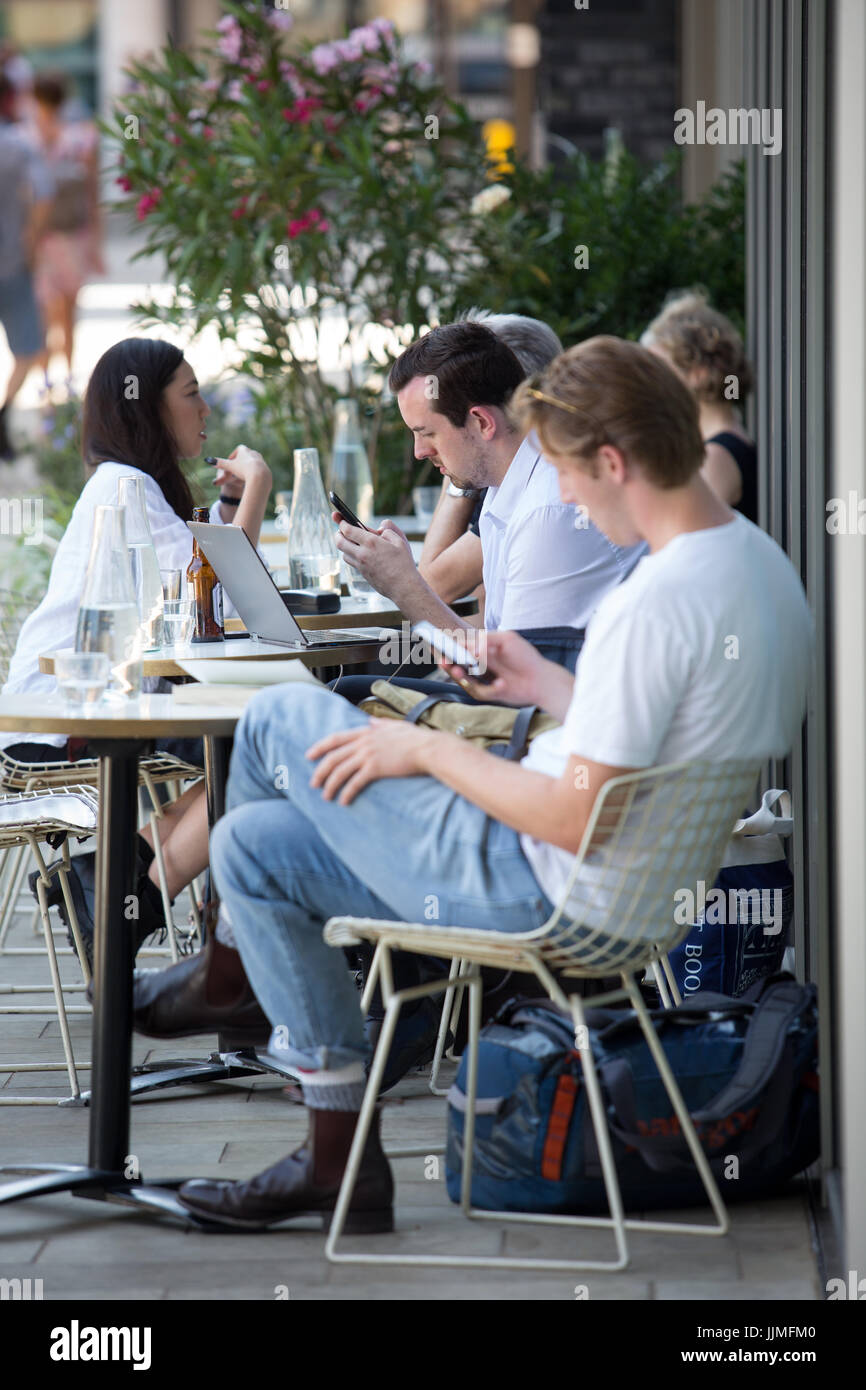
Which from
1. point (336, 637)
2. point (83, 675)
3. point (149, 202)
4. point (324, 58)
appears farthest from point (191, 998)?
point (324, 58)

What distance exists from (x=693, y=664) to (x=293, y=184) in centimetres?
386

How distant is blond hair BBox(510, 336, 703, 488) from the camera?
88.1 inches

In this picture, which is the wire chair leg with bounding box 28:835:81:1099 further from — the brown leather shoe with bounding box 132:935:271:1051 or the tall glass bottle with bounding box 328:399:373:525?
the tall glass bottle with bounding box 328:399:373:525

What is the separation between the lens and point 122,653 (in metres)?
2.56

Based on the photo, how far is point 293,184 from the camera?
5.59 meters

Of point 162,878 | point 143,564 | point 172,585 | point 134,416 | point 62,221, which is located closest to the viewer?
point 143,564

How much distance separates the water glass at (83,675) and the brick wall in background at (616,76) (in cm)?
635

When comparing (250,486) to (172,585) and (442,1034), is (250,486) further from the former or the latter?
(442,1034)

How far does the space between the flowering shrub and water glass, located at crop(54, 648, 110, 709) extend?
3.30m

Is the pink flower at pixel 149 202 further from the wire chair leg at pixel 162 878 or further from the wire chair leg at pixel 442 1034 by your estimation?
the wire chair leg at pixel 442 1034

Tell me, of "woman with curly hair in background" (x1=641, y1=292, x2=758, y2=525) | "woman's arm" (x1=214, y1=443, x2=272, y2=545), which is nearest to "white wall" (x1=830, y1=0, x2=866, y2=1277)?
"woman's arm" (x1=214, y1=443, x2=272, y2=545)

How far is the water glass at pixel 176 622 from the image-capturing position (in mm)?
3064
